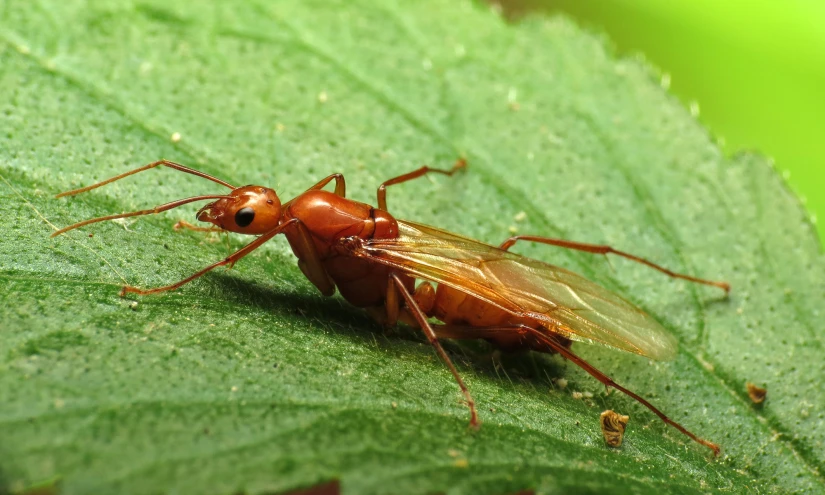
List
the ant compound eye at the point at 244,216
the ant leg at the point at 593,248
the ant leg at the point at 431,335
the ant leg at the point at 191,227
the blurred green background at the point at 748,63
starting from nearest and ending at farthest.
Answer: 1. the ant leg at the point at 431,335
2. the ant compound eye at the point at 244,216
3. the ant leg at the point at 191,227
4. the ant leg at the point at 593,248
5. the blurred green background at the point at 748,63

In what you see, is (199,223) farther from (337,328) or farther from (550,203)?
(550,203)

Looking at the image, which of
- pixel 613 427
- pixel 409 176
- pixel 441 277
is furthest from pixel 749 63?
pixel 613 427

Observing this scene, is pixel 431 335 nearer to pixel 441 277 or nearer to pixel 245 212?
pixel 441 277

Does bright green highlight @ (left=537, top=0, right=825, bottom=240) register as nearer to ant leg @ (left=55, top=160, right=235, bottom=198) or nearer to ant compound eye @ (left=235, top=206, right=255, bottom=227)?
ant compound eye @ (left=235, top=206, right=255, bottom=227)

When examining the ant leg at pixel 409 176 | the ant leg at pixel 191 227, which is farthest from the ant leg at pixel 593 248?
the ant leg at pixel 191 227

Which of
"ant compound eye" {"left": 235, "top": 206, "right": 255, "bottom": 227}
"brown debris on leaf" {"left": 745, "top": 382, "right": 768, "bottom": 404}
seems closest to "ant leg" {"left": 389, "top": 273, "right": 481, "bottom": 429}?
"ant compound eye" {"left": 235, "top": 206, "right": 255, "bottom": 227}

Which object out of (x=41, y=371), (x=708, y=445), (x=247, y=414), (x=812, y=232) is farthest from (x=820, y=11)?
(x=41, y=371)

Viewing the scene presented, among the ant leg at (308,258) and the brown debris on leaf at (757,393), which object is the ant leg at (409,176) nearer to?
the ant leg at (308,258)
